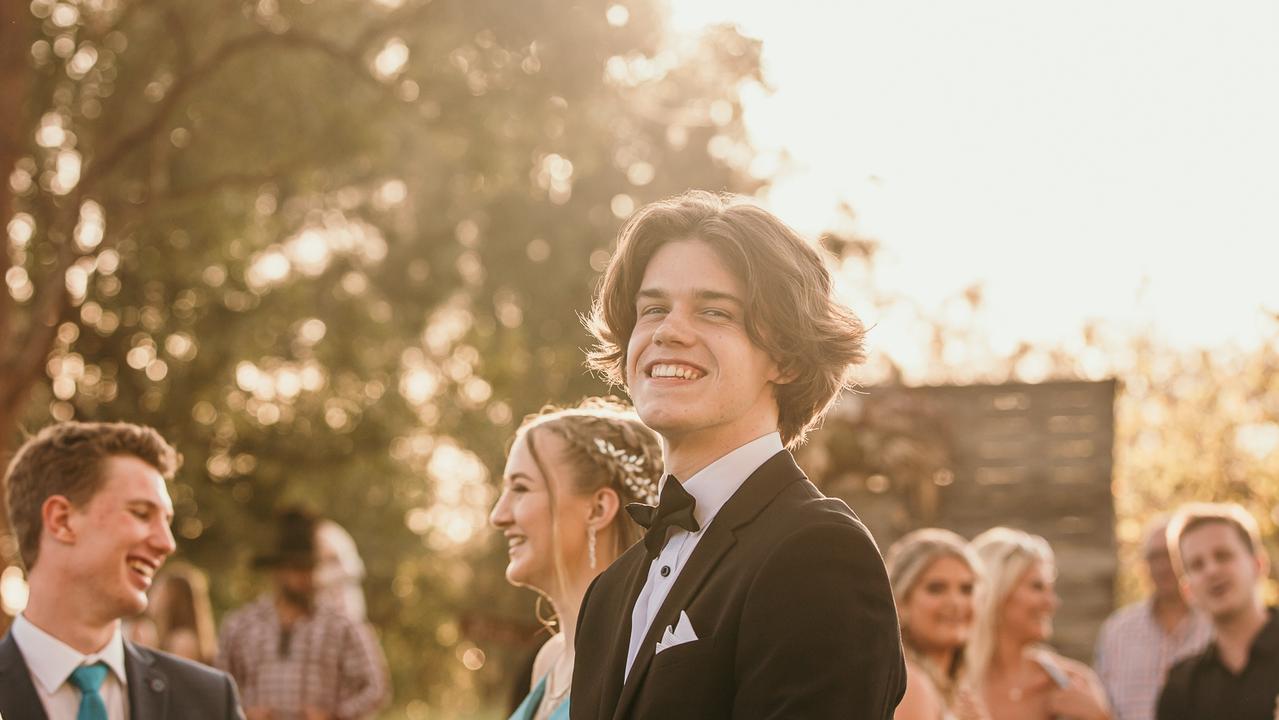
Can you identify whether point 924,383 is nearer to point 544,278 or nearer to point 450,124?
point 450,124

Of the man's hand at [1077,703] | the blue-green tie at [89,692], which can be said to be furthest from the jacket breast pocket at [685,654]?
the man's hand at [1077,703]

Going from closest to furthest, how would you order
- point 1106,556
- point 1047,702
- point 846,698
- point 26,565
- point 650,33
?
point 846,698 < point 26,565 < point 1047,702 < point 1106,556 < point 650,33

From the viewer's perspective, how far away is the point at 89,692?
13.9ft

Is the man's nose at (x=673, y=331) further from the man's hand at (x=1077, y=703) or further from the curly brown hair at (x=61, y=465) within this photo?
the man's hand at (x=1077, y=703)

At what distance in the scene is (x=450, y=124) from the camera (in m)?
12.6

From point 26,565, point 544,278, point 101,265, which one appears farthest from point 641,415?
point 544,278

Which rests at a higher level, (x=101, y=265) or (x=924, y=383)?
(x=101, y=265)

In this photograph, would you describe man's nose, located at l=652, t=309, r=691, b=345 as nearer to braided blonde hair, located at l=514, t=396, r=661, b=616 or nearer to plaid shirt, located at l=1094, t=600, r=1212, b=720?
braided blonde hair, located at l=514, t=396, r=661, b=616

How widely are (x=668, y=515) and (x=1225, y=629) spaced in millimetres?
5123

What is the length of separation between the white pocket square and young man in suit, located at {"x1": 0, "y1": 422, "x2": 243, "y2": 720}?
A: 192 cm

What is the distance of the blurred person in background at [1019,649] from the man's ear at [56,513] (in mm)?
4256

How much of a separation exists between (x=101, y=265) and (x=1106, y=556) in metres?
11.3

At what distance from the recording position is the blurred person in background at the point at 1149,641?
902cm

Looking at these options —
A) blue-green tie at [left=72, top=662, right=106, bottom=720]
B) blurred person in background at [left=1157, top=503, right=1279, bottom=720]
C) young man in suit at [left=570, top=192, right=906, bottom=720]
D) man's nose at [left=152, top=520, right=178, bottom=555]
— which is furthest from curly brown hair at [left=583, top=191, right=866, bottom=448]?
blurred person in background at [left=1157, top=503, right=1279, bottom=720]
